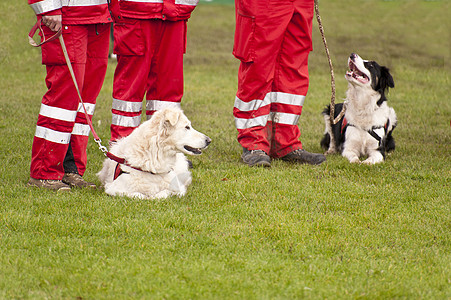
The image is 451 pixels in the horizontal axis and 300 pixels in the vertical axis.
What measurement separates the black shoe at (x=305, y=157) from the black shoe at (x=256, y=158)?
35 centimetres

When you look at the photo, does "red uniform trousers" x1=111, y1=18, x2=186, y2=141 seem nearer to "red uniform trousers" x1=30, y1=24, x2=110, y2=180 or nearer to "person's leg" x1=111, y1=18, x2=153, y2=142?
"person's leg" x1=111, y1=18, x2=153, y2=142

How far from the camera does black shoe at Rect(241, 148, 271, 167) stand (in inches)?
231

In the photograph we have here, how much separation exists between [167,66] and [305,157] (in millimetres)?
1910

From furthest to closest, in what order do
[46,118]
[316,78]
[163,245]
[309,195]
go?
[316,78]
[309,195]
[46,118]
[163,245]

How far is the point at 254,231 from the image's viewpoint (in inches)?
160

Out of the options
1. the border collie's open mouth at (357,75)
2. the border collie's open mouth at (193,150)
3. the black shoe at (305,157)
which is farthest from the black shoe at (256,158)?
the border collie's open mouth at (357,75)

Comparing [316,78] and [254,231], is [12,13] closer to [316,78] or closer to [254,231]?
[316,78]

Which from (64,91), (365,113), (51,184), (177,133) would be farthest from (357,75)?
(51,184)

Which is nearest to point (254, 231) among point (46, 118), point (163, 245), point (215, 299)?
point (163, 245)

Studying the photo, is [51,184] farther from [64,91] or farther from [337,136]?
[337,136]

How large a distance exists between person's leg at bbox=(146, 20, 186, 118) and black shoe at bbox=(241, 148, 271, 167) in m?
1.07

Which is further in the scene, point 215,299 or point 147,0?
point 147,0

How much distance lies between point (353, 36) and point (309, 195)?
14.4 m

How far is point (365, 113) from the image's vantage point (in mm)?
6664
